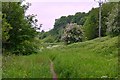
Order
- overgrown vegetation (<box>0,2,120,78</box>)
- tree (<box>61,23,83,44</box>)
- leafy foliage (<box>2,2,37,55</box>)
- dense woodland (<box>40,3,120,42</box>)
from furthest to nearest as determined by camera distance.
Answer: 1. tree (<box>61,23,83,44</box>)
2. dense woodland (<box>40,3,120,42</box>)
3. leafy foliage (<box>2,2,37,55</box>)
4. overgrown vegetation (<box>0,2,120,78</box>)

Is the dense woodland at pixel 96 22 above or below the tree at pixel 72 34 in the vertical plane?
above

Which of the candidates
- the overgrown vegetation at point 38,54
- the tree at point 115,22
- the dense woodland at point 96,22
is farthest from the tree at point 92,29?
the tree at point 115,22

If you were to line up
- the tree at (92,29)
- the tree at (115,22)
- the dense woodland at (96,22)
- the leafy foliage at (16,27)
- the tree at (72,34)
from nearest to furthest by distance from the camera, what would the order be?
the leafy foliage at (16,27), the tree at (115,22), the dense woodland at (96,22), the tree at (72,34), the tree at (92,29)

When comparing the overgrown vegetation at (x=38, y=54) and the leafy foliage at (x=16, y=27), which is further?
the leafy foliage at (x=16, y=27)

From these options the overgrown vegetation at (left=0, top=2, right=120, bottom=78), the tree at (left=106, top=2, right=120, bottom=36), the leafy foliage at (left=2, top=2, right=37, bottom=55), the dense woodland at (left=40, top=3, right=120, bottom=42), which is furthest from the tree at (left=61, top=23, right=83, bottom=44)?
the leafy foliage at (left=2, top=2, right=37, bottom=55)

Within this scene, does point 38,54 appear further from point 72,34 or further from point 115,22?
point 72,34

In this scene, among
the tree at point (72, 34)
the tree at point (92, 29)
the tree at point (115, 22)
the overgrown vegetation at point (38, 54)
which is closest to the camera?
the overgrown vegetation at point (38, 54)

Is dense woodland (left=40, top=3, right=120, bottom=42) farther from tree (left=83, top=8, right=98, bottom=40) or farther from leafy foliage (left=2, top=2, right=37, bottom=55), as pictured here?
leafy foliage (left=2, top=2, right=37, bottom=55)

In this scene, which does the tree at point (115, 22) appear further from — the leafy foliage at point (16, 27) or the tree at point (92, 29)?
the tree at point (92, 29)

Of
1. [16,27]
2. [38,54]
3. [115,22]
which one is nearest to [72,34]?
[115,22]

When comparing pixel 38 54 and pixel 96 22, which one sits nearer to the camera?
pixel 38 54

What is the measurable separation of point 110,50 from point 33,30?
1006 centimetres

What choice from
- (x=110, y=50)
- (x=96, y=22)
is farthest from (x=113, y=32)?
(x=96, y=22)

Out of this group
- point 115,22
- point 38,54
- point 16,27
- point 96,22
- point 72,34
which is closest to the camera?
point 16,27
